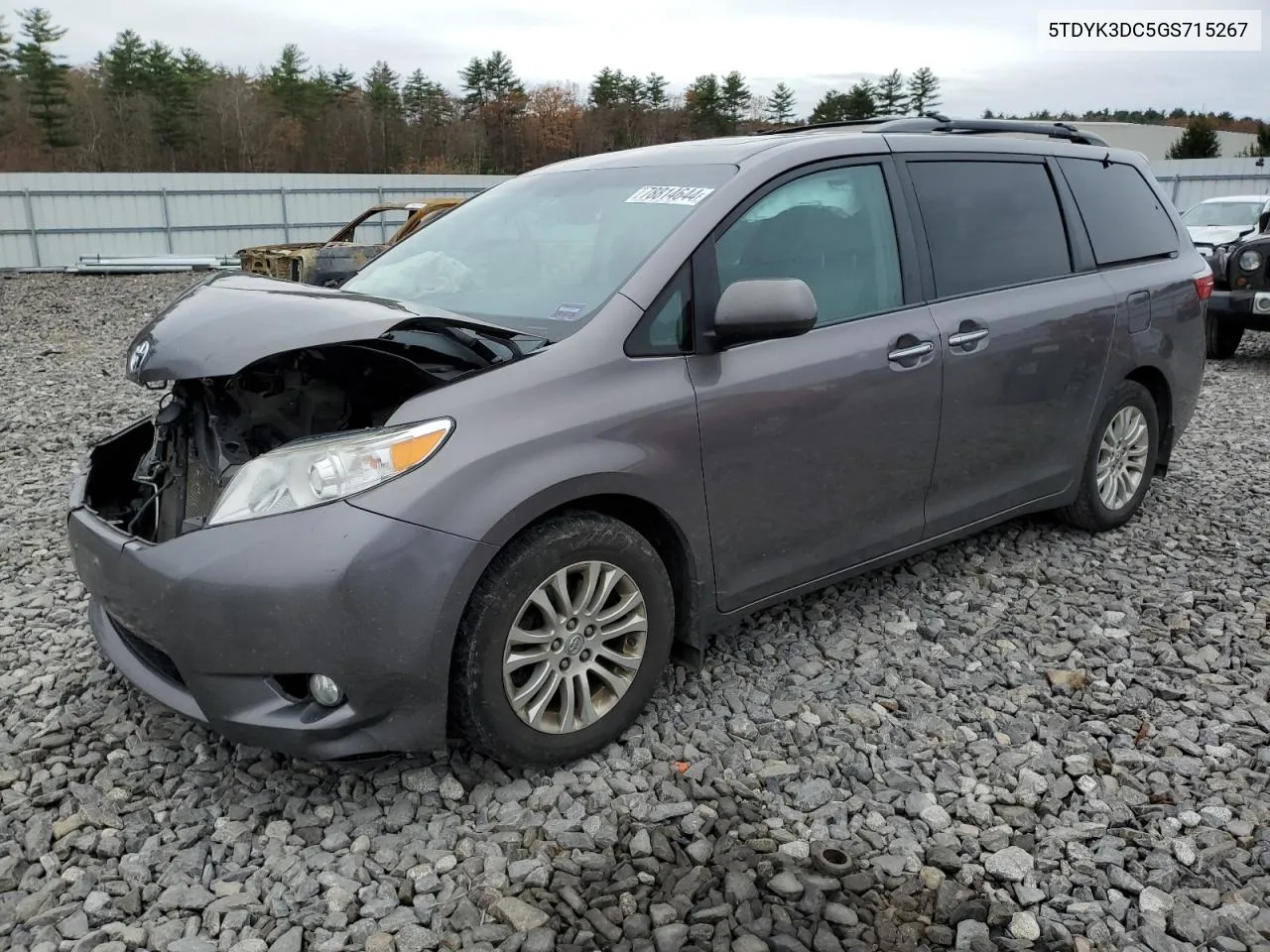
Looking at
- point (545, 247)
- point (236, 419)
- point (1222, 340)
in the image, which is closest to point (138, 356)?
point (236, 419)

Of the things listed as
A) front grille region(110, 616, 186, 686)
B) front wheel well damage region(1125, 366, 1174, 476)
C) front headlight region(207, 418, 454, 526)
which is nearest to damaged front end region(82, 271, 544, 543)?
front headlight region(207, 418, 454, 526)

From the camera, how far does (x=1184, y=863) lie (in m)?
2.48

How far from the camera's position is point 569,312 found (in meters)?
2.99

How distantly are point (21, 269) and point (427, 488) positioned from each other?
23.9 metres

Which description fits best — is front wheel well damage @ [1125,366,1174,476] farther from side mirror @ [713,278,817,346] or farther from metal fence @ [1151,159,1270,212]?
metal fence @ [1151,159,1270,212]

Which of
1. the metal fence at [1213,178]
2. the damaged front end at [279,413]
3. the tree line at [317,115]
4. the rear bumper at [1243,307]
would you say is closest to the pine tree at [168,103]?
the tree line at [317,115]

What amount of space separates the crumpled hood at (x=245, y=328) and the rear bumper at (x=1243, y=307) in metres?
Answer: 9.54

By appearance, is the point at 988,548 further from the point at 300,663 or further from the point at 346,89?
the point at 346,89

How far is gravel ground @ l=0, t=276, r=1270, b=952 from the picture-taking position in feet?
7.55

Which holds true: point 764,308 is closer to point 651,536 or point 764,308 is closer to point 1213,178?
point 651,536

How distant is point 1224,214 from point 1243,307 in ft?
17.8

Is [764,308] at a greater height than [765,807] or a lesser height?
greater

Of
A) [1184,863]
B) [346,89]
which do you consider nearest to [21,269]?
[1184,863]

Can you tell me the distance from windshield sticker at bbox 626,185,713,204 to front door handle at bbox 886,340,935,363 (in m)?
0.87
